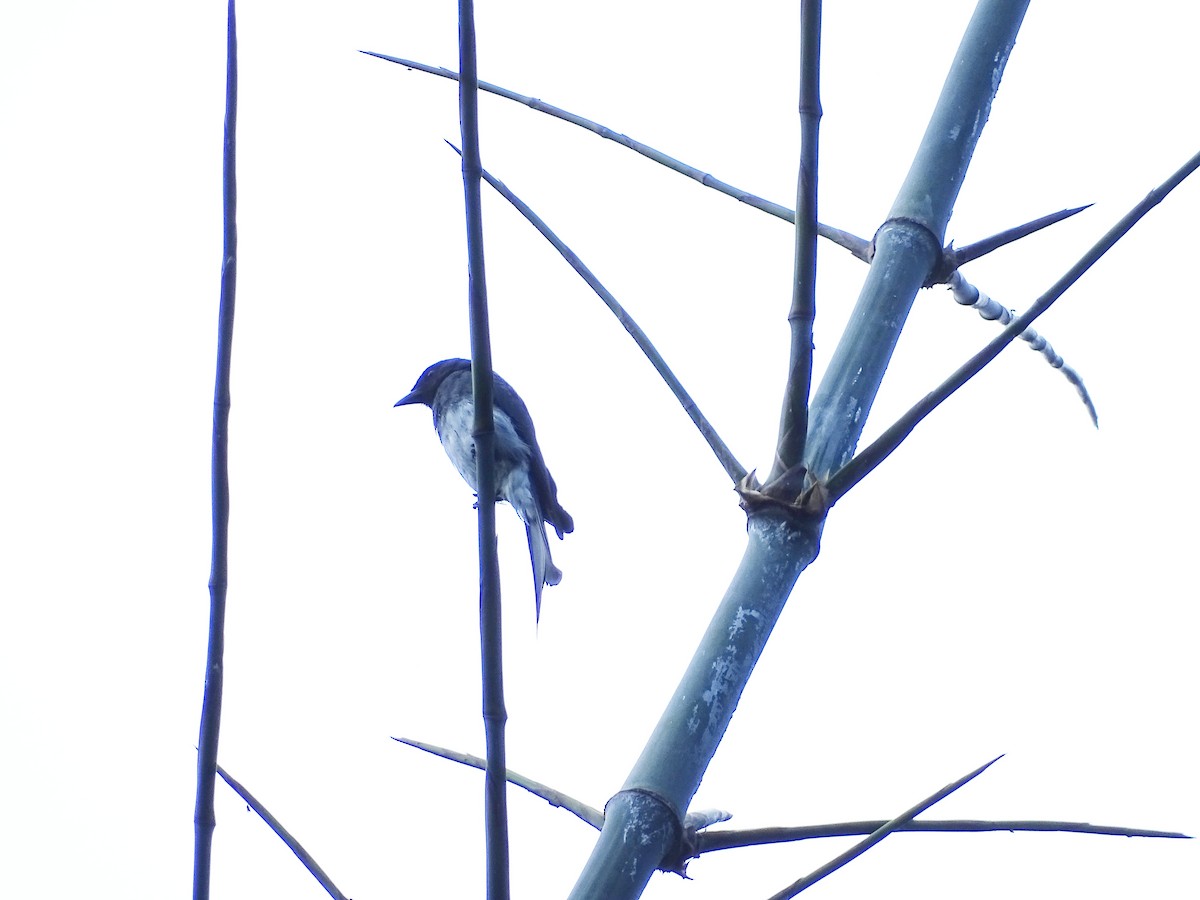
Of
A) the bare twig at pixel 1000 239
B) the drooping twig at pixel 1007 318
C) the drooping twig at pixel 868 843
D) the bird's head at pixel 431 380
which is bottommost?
the drooping twig at pixel 868 843

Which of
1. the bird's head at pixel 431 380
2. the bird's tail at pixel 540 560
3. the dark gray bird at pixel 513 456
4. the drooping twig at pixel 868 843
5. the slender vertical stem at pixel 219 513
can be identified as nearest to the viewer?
the slender vertical stem at pixel 219 513

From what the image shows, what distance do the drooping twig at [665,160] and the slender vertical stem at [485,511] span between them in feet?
2.47

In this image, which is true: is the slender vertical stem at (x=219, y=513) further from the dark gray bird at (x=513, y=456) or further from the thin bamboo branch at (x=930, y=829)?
the dark gray bird at (x=513, y=456)

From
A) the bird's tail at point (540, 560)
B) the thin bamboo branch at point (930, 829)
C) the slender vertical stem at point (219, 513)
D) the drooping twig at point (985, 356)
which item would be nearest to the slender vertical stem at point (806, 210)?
the drooping twig at point (985, 356)

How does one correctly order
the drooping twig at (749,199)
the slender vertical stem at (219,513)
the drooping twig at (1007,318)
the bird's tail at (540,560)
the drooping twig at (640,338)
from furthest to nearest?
the bird's tail at (540,560)
the drooping twig at (1007,318)
the drooping twig at (749,199)
the drooping twig at (640,338)
the slender vertical stem at (219,513)

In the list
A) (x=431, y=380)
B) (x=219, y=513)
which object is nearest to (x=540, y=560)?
(x=431, y=380)

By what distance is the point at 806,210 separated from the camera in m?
1.64

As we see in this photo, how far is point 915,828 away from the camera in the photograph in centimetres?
169

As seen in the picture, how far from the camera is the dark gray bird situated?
15.5 feet

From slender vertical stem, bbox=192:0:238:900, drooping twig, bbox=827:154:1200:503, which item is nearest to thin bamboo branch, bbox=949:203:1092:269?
drooping twig, bbox=827:154:1200:503

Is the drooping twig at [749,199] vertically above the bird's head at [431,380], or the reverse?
the bird's head at [431,380]

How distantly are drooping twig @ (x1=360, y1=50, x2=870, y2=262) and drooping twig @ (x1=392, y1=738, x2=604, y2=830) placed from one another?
0.96 m

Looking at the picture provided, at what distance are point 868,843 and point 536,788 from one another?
0.53m

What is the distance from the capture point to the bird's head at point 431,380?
6066mm
